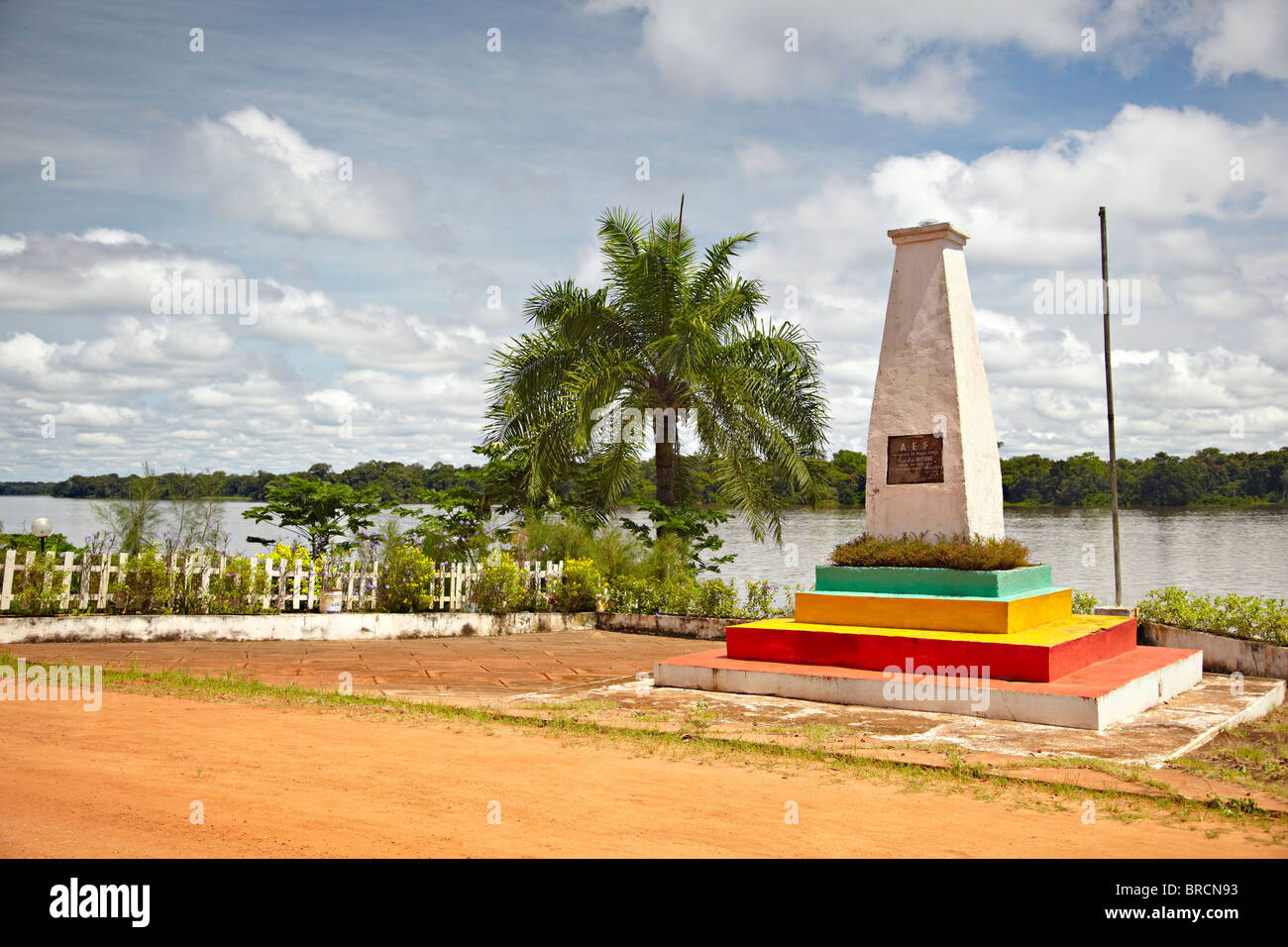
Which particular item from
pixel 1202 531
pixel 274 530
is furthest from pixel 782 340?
pixel 1202 531

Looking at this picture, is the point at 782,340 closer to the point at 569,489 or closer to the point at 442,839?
the point at 569,489

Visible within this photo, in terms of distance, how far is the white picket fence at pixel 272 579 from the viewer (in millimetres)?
10219

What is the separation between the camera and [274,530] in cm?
1711

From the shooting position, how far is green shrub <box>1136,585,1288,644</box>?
9562mm

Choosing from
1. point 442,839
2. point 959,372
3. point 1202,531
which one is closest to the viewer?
point 442,839

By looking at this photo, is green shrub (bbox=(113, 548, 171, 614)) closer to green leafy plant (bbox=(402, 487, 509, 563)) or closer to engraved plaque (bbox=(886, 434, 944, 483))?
green leafy plant (bbox=(402, 487, 509, 563))

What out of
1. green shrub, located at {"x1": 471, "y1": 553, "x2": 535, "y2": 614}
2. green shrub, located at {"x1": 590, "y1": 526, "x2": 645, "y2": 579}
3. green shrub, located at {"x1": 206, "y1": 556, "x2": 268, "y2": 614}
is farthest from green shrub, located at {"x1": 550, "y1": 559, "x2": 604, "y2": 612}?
green shrub, located at {"x1": 206, "y1": 556, "x2": 268, "y2": 614}

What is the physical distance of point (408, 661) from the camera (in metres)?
9.71

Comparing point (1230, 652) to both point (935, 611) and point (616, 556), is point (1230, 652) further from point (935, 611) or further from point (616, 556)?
point (616, 556)

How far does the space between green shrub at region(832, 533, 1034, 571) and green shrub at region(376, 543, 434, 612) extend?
5641 mm

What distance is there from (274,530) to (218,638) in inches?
265

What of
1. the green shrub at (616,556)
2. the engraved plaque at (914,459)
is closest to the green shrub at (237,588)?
the green shrub at (616,556)

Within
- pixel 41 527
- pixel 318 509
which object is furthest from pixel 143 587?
pixel 318 509

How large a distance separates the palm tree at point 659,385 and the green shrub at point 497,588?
268cm
